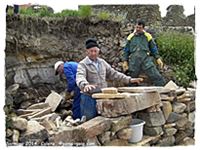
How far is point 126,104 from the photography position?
302 cm

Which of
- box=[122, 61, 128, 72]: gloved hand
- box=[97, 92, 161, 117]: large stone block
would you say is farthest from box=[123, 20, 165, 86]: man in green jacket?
box=[97, 92, 161, 117]: large stone block

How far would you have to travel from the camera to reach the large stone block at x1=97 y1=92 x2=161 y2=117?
3.01 meters

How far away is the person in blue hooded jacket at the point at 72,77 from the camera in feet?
10.1

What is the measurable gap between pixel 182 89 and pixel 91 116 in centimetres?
62

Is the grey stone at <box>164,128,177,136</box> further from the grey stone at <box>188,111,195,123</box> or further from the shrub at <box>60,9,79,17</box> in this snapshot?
the shrub at <box>60,9,79,17</box>

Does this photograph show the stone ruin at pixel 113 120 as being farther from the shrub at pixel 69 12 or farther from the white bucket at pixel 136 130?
the shrub at pixel 69 12

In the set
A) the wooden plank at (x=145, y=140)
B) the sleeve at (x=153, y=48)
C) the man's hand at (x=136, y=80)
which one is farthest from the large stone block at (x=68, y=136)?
the sleeve at (x=153, y=48)

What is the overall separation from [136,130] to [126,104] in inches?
7.4

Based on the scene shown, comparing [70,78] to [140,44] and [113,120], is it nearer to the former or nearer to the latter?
[113,120]

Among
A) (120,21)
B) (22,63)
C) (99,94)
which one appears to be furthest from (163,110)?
(22,63)

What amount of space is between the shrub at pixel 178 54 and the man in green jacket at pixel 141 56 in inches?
2.0

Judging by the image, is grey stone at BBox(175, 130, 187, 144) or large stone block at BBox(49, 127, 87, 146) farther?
grey stone at BBox(175, 130, 187, 144)

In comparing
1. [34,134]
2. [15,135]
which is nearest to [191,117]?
[34,134]

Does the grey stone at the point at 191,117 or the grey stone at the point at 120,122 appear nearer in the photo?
the grey stone at the point at 120,122
